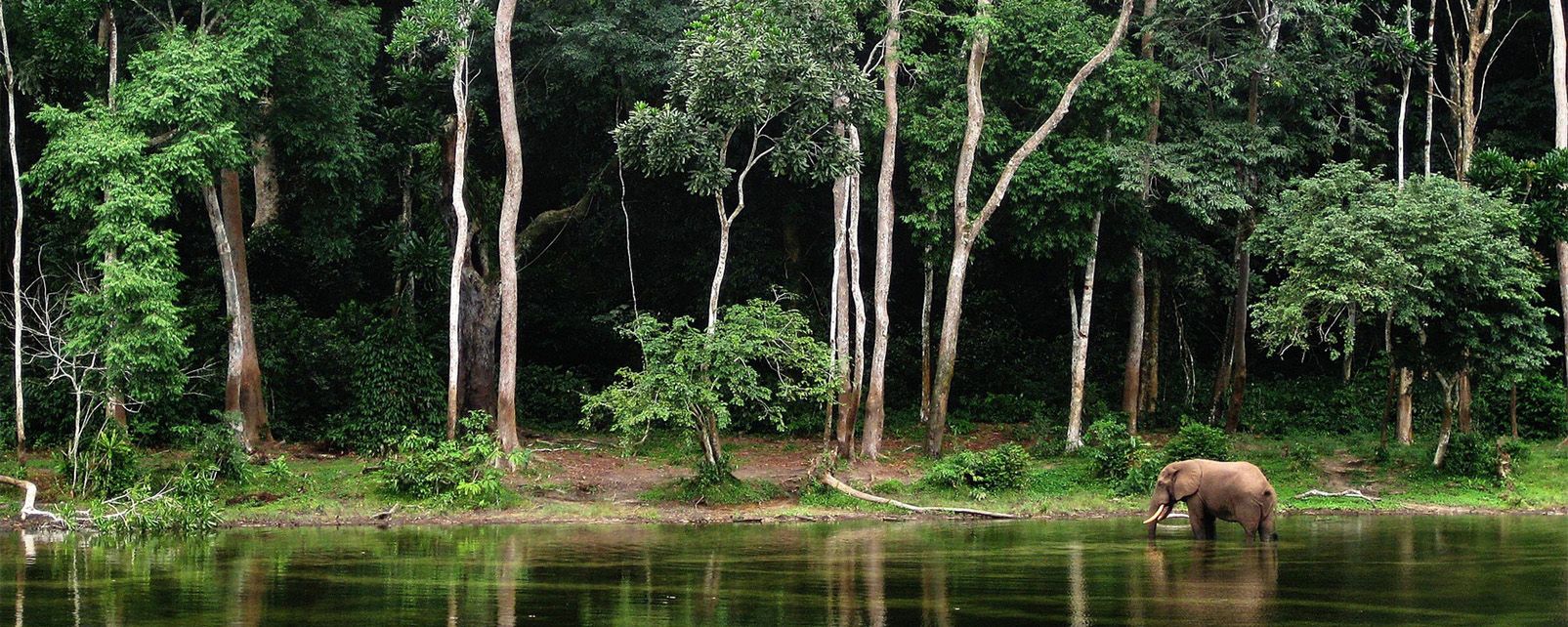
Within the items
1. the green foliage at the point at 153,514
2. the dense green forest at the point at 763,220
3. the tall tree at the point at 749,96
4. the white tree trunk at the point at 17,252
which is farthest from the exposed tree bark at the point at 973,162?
the white tree trunk at the point at 17,252

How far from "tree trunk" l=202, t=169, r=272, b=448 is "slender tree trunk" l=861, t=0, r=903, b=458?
10509mm

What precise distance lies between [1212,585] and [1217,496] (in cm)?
532

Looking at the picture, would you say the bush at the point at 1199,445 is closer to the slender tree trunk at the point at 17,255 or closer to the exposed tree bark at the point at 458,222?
the exposed tree bark at the point at 458,222

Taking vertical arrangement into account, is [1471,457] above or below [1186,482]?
above

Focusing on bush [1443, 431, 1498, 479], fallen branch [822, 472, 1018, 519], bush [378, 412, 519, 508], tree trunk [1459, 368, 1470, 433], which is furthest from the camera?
tree trunk [1459, 368, 1470, 433]

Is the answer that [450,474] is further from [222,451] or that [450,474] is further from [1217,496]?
[1217,496]

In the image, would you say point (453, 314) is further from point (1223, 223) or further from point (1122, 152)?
point (1223, 223)

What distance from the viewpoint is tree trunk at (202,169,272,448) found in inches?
1068

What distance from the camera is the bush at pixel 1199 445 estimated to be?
26.0 m

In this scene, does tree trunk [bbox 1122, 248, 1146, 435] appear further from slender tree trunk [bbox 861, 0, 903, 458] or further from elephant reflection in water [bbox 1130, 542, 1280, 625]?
elephant reflection in water [bbox 1130, 542, 1280, 625]

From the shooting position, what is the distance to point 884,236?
90.7 feet

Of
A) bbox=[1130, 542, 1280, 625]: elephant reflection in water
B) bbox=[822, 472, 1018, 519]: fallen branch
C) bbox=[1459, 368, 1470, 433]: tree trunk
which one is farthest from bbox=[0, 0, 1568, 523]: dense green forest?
bbox=[1130, 542, 1280, 625]: elephant reflection in water

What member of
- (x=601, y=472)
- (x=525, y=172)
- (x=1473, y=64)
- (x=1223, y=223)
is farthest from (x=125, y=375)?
(x=1473, y=64)

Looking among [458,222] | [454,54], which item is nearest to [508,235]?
[458,222]
